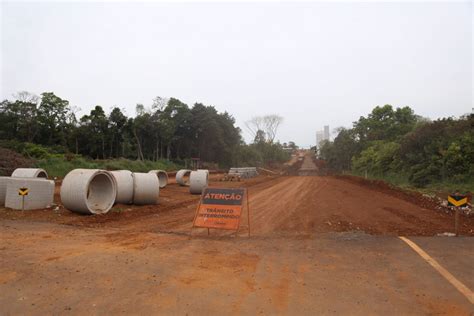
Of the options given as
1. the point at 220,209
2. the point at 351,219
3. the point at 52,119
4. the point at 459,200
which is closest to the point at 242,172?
the point at 52,119

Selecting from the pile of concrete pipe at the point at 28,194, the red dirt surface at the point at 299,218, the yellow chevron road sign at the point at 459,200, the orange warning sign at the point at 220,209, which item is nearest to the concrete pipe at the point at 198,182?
the red dirt surface at the point at 299,218

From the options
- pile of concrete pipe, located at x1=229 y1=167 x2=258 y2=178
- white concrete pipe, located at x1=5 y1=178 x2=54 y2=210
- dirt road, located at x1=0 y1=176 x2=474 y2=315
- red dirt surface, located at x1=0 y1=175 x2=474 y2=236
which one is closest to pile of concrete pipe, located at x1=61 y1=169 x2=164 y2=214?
red dirt surface, located at x1=0 y1=175 x2=474 y2=236

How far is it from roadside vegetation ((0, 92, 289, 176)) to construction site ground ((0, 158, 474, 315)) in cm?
2280

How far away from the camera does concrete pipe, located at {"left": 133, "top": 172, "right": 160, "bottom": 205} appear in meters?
15.6

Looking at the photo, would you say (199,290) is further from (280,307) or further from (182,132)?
(182,132)

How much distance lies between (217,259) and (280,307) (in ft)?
8.07

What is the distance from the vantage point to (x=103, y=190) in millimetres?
14453

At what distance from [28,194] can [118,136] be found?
3724 cm

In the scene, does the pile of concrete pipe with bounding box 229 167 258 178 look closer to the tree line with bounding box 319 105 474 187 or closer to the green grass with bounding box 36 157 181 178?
the green grass with bounding box 36 157 181 178

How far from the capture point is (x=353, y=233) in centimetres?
926

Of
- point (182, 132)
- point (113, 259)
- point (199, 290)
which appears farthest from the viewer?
point (182, 132)

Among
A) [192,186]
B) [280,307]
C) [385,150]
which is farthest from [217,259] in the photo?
[385,150]

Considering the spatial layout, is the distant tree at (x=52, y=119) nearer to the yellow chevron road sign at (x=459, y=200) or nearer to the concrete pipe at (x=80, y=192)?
the concrete pipe at (x=80, y=192)

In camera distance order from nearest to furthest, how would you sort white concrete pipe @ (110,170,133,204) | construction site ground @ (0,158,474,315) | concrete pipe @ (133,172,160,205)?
1. construction site ground @ (0,158,474,315)
2. white concrete pipe @ (110,170,133,204)
3. concrete pipe @ (133,172,160,205)
